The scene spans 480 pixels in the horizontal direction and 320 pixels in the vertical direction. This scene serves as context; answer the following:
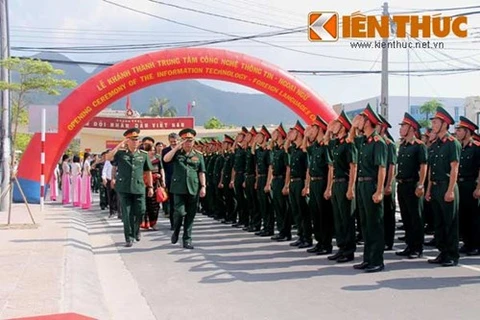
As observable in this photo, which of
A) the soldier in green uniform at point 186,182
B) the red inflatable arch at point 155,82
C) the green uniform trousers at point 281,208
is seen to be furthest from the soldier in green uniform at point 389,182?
the red inflatable arch at point 155,82

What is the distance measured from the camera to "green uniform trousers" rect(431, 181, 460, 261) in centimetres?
769

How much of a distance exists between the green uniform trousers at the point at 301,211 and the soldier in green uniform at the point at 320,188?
0.32 m

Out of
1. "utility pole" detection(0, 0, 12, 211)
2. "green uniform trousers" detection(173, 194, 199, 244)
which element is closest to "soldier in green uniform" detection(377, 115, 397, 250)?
"green uniform trousers" detection(173, 194, 199, 244)

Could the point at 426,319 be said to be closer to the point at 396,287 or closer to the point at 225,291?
the point at 396,287

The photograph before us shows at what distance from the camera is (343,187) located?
26.7 feet

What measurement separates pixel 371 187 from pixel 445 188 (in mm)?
1120

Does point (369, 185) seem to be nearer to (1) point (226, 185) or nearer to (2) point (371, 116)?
(2) point (371, 116)

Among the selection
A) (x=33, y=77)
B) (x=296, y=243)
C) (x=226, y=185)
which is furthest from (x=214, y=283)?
(x=33, y=77)

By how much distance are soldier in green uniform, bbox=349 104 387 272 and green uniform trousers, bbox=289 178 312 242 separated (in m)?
1.98

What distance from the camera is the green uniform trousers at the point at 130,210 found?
9484mm

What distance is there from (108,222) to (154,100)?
4004 inches

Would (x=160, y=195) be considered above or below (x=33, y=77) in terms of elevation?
below

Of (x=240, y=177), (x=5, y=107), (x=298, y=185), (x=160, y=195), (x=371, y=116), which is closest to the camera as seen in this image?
(x=371, y=116)

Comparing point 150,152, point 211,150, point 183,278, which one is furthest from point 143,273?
point 211,150
